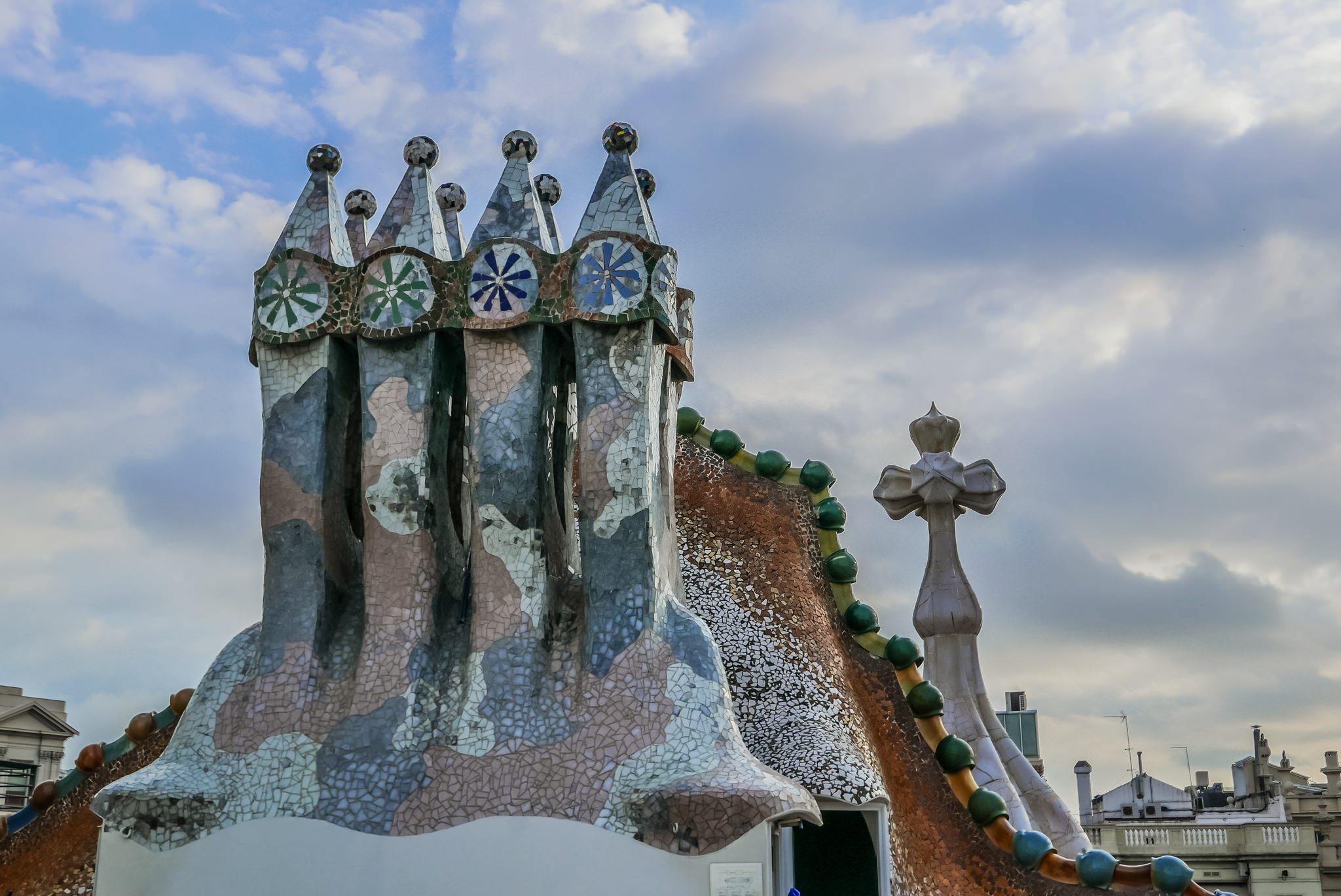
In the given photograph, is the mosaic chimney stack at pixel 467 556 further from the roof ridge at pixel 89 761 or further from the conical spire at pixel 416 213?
the roof ridge at pixel 89 761

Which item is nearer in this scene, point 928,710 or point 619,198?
point 619,198

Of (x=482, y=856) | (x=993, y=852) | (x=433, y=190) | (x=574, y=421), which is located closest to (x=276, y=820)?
(x=482, y=856)

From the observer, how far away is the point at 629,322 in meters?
8.80

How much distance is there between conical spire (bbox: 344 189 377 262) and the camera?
1030 cm

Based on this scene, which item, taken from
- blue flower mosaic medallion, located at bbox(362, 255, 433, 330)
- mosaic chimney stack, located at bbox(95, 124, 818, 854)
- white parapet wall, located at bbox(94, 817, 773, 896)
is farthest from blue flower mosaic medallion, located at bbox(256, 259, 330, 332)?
white parapet wall, located at bbox(94, 817, 773, 896)

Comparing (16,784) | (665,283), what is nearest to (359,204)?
(665,283)

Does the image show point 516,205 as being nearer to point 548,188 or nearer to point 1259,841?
point 548,188

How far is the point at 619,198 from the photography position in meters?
9.27

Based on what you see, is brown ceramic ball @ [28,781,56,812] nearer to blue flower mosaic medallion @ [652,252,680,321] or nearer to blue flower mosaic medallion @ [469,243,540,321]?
blue flower mosaic medallion @ [469,243,540,321]

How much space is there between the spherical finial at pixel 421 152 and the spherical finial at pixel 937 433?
5.10 metres

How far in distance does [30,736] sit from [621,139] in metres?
18.7

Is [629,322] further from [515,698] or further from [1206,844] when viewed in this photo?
[1206,844]

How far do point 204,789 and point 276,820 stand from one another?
49cm

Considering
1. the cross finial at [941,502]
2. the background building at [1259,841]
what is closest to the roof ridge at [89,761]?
the cross finial at [941,502]
